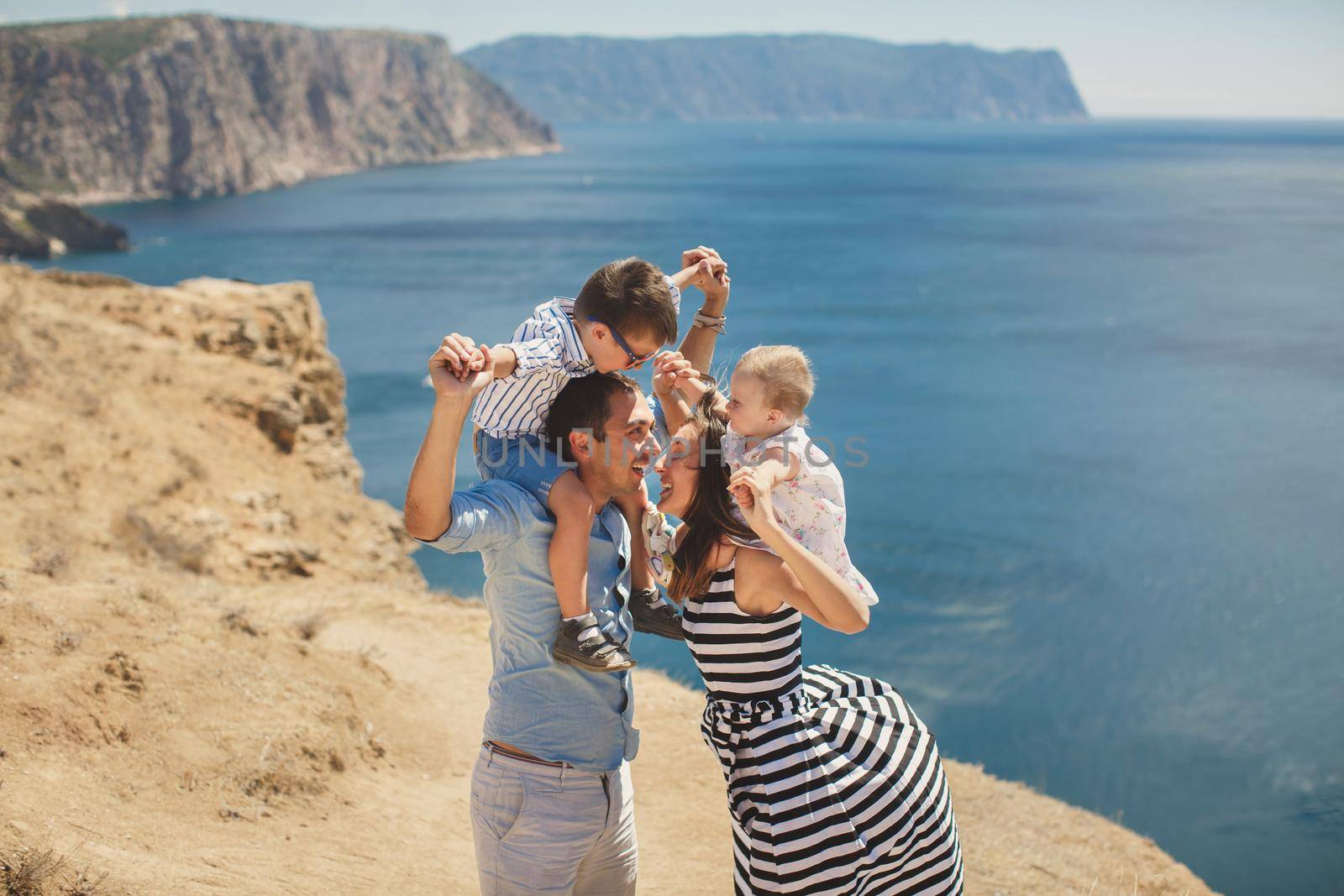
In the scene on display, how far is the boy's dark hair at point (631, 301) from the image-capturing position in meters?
2.91

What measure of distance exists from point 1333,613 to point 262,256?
63511 millimetres

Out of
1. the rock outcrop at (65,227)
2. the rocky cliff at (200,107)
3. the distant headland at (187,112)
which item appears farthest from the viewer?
the rocky cliff at (200,107)

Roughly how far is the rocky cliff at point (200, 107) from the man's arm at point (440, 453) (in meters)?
102

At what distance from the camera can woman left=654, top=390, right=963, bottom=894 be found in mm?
3061

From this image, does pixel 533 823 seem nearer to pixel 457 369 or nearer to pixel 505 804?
pixel 505 804

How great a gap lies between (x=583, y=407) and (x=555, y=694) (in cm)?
85

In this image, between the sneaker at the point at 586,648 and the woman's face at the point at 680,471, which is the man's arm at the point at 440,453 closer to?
the sneaker at the point at 586,648

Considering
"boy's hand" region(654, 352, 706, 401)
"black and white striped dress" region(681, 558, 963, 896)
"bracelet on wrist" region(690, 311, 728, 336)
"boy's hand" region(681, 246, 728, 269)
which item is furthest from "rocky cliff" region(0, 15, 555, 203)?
"black and white striped dress" region(681, 558, 963, 896)

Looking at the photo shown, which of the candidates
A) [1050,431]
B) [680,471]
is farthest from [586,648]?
[1050,431]

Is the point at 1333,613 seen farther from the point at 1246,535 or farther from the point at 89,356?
the point at 89,356

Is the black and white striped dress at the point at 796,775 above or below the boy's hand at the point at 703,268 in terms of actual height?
below

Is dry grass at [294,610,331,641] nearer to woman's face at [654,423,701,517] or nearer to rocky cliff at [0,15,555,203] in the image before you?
woman's face at [654,423,701,517]

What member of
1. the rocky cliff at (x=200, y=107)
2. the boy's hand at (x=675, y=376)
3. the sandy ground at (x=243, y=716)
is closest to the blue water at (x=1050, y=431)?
the sandy ground at (x=243, y=716)

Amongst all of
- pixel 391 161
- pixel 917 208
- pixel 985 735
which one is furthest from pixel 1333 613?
pixel 391 161
